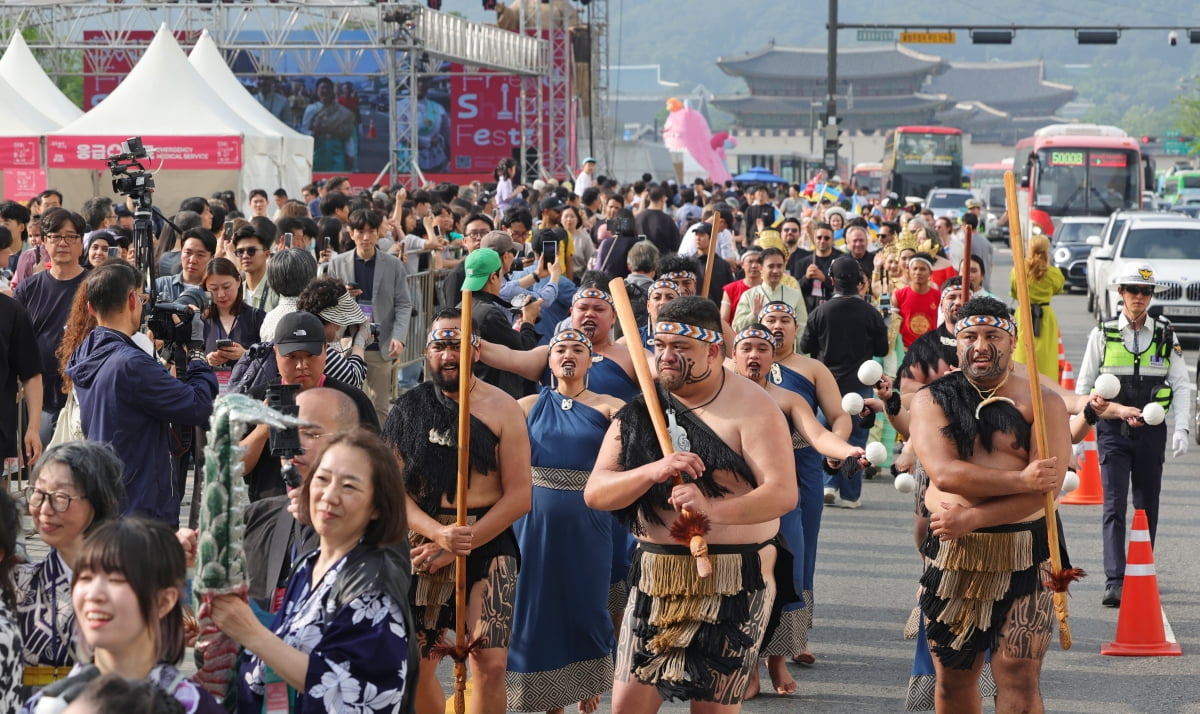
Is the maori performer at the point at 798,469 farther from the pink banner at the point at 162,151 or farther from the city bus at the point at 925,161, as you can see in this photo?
the city bus at the point at 925,161

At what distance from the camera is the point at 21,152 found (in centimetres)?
2031

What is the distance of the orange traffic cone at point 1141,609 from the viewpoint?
797cm

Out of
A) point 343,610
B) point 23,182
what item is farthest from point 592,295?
point 23,182

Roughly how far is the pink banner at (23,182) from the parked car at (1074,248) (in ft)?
57.2

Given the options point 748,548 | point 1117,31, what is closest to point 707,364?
point 748,548

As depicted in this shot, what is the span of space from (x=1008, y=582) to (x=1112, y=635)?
2876mm

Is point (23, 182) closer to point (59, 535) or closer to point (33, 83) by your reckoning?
point (33, 83)

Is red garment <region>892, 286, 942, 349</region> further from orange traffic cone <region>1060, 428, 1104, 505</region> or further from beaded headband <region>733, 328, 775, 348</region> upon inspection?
beaded headband <region>733, 328, 775, 348</region>

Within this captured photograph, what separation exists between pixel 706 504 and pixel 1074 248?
92.0 feet

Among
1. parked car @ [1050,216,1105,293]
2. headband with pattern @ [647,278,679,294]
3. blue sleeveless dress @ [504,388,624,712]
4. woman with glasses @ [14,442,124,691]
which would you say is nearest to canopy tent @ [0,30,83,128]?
parked car @ [1050,216,1105,293]

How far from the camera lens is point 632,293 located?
387 inches

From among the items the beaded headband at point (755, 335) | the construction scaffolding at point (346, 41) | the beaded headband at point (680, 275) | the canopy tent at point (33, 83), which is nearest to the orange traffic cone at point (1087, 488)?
the beaded headband at point (680, 275)

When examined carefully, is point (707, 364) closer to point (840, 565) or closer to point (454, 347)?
point (454, 347)

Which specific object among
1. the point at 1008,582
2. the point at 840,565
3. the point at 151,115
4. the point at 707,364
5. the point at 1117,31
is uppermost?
the point at 1117,31
